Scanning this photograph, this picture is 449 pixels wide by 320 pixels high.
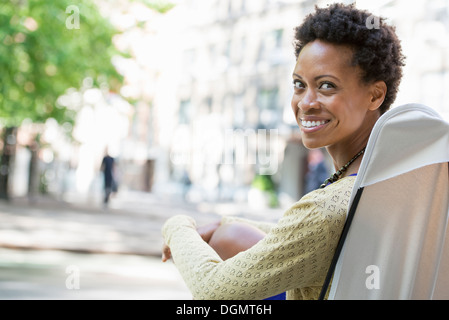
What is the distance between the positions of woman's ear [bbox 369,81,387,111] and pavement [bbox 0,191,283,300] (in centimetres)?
189

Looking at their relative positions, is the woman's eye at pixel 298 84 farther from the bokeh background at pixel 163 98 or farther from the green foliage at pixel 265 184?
the green foliage at pixel 265 184

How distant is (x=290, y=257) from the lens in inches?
49.7

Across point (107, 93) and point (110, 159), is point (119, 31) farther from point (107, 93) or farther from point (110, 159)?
point (110, 159)

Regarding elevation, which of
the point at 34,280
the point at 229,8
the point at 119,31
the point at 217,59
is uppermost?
the point at 229,8

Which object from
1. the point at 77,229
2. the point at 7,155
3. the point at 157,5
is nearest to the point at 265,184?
the point at 157,5

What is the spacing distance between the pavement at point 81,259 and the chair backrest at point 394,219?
1.95 metres

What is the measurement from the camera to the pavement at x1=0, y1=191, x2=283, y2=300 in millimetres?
6203

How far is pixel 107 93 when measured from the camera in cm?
1783

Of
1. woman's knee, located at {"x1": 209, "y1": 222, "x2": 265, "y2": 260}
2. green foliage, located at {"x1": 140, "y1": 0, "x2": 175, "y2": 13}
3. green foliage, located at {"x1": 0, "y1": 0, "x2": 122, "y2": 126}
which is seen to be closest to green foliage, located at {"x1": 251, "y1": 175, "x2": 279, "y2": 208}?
green foliage, located at {"x1": 140, "y1": 0, "x2": 175, "y2": 13}

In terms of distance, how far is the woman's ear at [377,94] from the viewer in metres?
1.44
